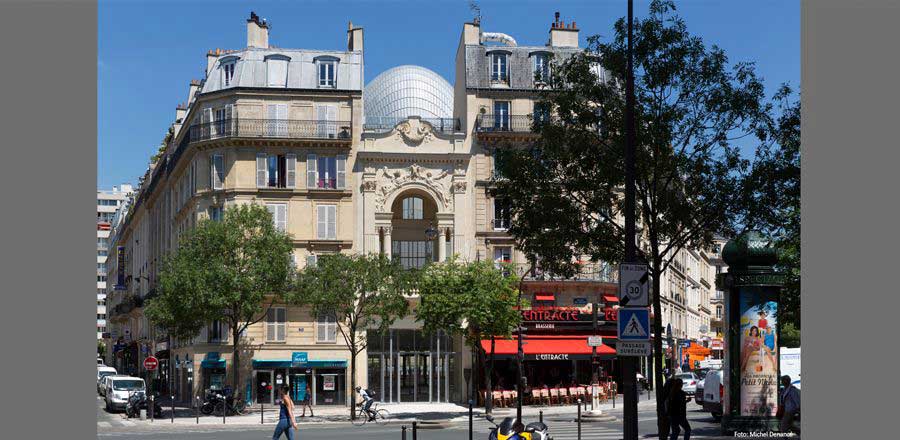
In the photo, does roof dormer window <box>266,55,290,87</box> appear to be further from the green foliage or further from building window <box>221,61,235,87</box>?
the green foliage

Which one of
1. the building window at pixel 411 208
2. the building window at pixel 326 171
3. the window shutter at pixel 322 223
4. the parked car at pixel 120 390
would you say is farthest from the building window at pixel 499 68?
the parked car at pixel 120 390

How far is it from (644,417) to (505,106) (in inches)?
Result: 811

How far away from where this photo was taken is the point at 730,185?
20.9m

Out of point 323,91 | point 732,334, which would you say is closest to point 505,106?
point 323,91

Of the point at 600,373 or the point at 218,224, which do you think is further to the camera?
the point at 600,373

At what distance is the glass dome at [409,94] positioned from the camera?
231ft

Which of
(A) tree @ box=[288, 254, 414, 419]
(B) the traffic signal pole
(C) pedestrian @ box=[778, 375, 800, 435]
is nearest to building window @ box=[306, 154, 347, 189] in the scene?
(A) tree @ box=[288, 254, 414, 419]

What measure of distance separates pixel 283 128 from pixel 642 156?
34.8 m

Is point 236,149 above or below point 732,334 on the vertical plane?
above

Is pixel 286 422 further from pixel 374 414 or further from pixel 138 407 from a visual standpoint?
pixel 138 407

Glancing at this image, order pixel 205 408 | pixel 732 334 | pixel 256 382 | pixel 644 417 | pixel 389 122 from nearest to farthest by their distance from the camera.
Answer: pixel 732 334, pixel 644 417, pixel 205 408, pixel 256 382, pixel 389 122

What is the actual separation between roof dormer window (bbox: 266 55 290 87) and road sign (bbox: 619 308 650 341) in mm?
40481

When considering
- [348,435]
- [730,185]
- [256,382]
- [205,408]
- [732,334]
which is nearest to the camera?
[730,185]

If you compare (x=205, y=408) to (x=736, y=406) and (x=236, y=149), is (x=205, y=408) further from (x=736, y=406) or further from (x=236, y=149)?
(x=736, y=406)
